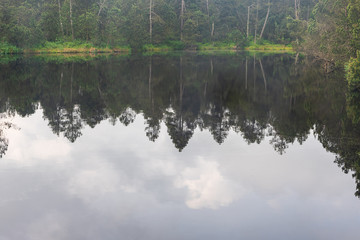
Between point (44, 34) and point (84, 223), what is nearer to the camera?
point (84, 223)

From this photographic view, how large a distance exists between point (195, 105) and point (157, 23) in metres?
74.6

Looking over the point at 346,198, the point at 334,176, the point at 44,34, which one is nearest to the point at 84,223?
the point at 346,198

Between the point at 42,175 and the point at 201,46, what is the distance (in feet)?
332

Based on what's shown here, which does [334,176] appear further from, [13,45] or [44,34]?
[44,34]

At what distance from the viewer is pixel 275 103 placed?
25.3 m

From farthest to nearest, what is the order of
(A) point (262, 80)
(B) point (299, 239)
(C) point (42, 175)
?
1. (A) point (262, 80)
2. (C) point (42, 175)
3. (B) point (299, 239)

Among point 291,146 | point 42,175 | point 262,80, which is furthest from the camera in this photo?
point 262,80

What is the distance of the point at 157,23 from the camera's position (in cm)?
9531

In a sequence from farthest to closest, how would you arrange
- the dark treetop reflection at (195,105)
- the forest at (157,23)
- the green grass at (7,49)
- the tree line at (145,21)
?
the tree line at (145,21) → the forest at (157,23) → the green grass at (7,49) → the dark treetop reflection at (195,105)

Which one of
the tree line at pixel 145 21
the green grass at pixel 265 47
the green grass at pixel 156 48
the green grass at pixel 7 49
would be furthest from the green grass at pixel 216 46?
the green grass at pixel 7 49

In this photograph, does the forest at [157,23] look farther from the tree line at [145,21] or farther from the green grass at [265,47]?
the green grass at [265,47]

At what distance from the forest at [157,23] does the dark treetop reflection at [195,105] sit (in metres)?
22.4

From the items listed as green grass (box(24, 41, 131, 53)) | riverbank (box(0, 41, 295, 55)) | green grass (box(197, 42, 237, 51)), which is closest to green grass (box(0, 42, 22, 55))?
riverbank (box(0, 41, 295, 55))

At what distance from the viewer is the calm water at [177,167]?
909 cm
